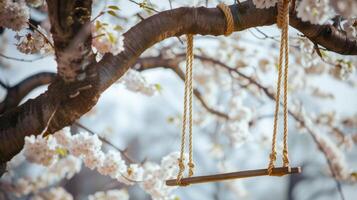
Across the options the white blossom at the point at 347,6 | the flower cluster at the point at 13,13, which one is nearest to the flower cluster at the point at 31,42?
the flower cluster at the point at 13,13

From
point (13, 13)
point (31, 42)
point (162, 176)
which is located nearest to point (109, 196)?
point (162, 176)

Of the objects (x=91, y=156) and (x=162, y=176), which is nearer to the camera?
(x=91, y=156)

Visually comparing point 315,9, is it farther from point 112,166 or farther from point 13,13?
point 112,166

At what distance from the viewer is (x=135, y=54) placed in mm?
981

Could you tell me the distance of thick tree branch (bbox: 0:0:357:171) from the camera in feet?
2.99

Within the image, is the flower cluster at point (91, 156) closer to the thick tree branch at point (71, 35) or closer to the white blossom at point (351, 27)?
the thick tree branch at point (71, 35)

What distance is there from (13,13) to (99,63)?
Answer: 0.33 meters

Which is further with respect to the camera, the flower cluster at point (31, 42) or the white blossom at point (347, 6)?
the flower cluster at point (31, 42)

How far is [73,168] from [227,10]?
218cm

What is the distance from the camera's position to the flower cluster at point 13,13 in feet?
3.62

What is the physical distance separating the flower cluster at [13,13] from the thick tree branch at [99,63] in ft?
0.92

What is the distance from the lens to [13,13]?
3.61 ft

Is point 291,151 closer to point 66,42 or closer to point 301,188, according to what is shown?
point 301,188

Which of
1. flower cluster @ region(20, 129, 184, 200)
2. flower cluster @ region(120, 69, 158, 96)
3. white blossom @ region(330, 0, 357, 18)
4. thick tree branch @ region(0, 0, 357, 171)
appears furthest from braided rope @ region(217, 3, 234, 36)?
flower cluster @ region(120, 69, 158, 96)
